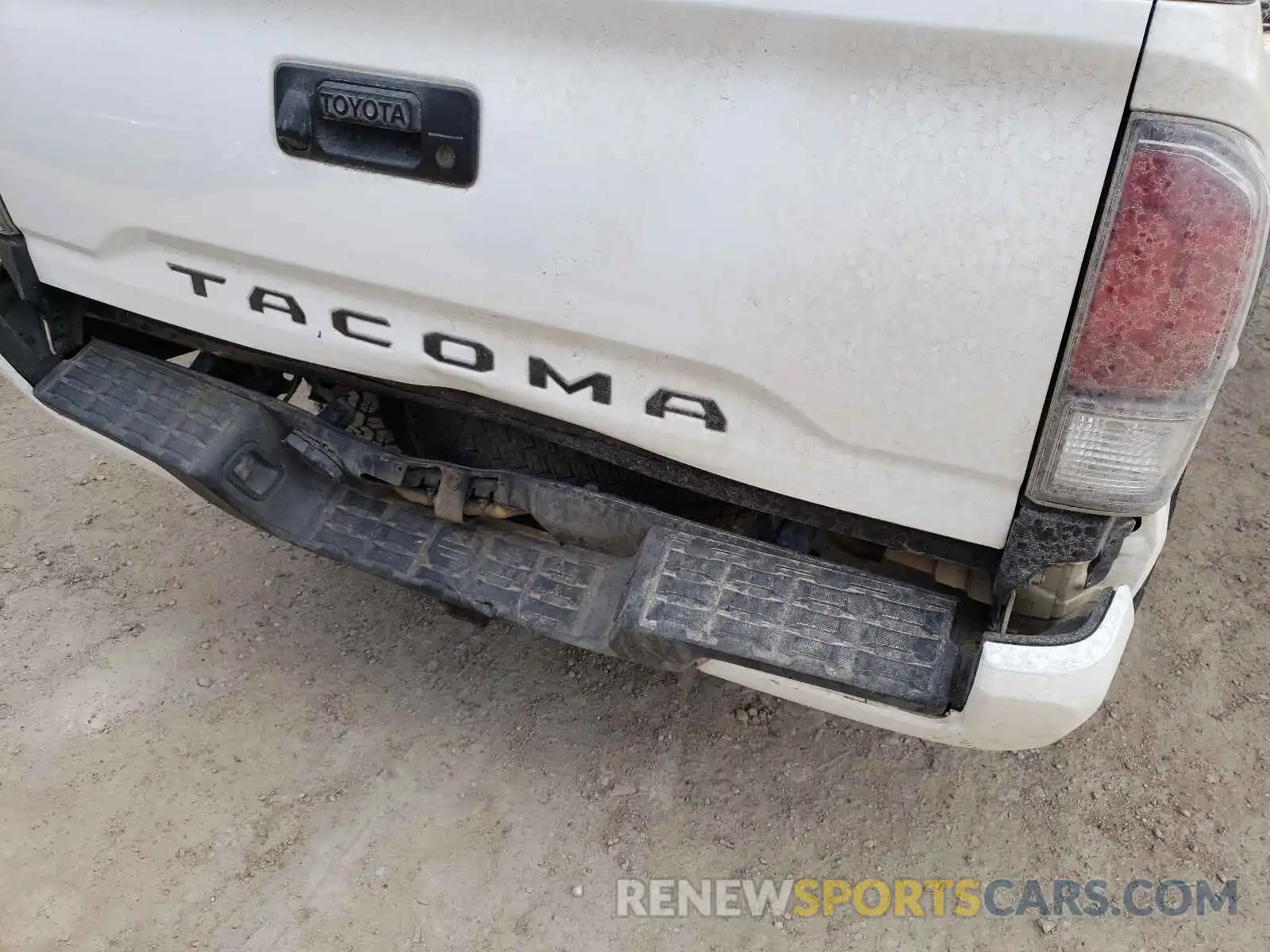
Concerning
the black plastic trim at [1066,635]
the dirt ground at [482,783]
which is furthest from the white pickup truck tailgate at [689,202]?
the dirt ground at [482,783]

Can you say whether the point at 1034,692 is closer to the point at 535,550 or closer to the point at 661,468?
the point at 661,468

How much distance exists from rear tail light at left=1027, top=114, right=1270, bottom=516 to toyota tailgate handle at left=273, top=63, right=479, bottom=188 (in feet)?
3.40

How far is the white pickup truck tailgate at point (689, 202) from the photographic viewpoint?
1396 millimetres

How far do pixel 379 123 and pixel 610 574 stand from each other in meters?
0.97

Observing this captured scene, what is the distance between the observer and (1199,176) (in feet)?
4.30

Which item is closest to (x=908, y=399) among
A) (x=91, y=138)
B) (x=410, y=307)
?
(x=410, y=307)

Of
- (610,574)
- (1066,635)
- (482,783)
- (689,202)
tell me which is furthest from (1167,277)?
(482,783)

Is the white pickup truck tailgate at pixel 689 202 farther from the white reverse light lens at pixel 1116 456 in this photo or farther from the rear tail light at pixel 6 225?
the rear tail light at pixel 6 225

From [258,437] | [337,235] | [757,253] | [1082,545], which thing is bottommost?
[258,437]

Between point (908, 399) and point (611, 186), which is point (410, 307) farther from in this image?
point (908, 399)

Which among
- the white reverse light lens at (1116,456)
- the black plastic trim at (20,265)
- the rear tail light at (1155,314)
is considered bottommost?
the black plastic trim at (20,265)

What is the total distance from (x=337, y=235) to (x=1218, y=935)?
2.38 m

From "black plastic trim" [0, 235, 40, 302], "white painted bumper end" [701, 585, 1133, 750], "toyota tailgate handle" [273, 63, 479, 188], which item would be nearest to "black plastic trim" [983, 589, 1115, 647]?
"white painted bumper end" [701, 585, 1133, 750]

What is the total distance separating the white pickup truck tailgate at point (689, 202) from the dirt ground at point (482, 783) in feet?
3.38
